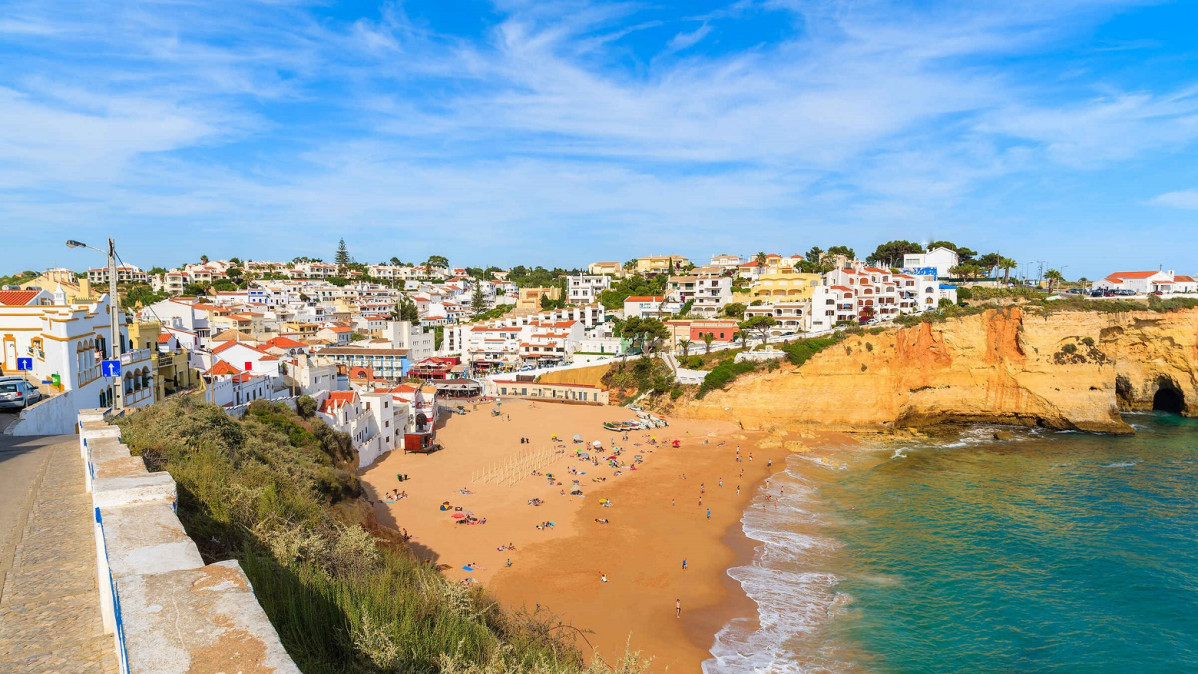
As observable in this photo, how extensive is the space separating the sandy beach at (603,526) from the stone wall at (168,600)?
326 inches

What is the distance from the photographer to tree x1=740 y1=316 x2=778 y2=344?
60.9 meters

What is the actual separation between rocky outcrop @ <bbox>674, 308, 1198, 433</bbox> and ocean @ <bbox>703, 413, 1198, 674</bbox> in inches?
375

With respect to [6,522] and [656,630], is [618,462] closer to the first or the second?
[656,630]

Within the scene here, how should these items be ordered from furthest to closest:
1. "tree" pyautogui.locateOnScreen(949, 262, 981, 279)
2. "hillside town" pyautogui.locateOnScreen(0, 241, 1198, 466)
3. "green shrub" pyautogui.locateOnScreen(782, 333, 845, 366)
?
"tree" pyautogui.locateOnScreen(949, 262, 981, 279) → "green shrub" pyautogui.locateOnScreen(782, 333, 845, 366) → "hillside town" pyautogui.locateOnScreen(0, 241, 1198, 466)

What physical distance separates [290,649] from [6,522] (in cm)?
632

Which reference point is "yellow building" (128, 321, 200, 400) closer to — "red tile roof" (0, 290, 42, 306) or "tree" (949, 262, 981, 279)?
"red tile roof" (0, 290, 42, 306)

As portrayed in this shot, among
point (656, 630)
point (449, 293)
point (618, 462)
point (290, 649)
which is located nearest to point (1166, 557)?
point (656, 630)

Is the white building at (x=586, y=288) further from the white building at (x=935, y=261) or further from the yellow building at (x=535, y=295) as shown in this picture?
the white building at (x=935, y=261)

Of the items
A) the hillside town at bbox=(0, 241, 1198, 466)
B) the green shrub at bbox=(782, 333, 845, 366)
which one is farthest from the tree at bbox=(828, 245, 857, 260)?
the green shrub at bbox=(782, 333, 845, 366)

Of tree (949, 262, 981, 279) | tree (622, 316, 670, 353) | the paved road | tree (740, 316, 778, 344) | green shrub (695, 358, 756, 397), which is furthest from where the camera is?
tree (949, 262, 981, 279)

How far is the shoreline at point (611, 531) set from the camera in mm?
19938

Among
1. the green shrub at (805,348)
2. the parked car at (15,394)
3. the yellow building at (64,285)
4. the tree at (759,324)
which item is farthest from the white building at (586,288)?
the parked car at (15,394)

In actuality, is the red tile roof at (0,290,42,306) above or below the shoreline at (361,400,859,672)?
above

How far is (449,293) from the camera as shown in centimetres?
11225
